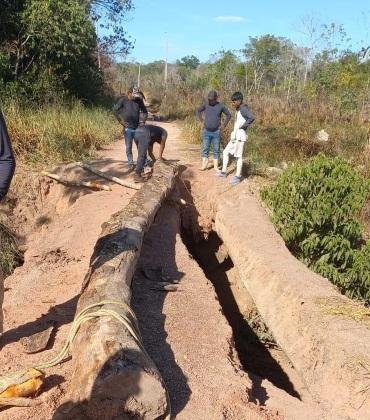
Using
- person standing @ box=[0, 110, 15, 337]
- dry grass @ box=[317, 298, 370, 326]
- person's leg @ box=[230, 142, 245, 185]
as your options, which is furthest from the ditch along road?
person standing @ box=[0, 110, 15, 337]

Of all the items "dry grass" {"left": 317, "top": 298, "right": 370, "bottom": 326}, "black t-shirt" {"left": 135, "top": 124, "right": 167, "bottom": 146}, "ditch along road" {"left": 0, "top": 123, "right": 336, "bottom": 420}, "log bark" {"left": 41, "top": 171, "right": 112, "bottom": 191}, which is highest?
"black t-shirt" {"left": 135, "top": 124, "right": 167, "bottom": 146}

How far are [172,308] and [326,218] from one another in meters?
2.76

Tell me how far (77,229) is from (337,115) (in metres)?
12.6

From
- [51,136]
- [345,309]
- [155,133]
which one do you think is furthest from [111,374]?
[51,136]

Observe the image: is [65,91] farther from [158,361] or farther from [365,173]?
[158,361]

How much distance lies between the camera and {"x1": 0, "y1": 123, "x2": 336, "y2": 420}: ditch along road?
3111mm

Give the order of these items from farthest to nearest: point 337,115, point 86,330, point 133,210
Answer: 1. point 337,115
2. point 133,210
3. point 86,330

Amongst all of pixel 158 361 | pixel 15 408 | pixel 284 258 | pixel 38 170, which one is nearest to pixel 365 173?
pixel 284 258

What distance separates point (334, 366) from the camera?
3494 mm

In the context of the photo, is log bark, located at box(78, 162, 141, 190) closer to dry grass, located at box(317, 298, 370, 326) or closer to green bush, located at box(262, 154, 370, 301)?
green bush, located at box(262, 154, 370, 301)

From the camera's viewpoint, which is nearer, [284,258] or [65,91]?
[284,258]

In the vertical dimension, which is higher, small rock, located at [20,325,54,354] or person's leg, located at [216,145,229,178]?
person's leg, located at [216,145,229,178]

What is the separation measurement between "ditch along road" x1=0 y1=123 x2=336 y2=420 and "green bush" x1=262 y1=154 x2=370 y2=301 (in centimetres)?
105

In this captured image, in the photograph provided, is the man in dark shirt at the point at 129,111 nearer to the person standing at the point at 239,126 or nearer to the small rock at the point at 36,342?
the person standing at the point at 239,126
